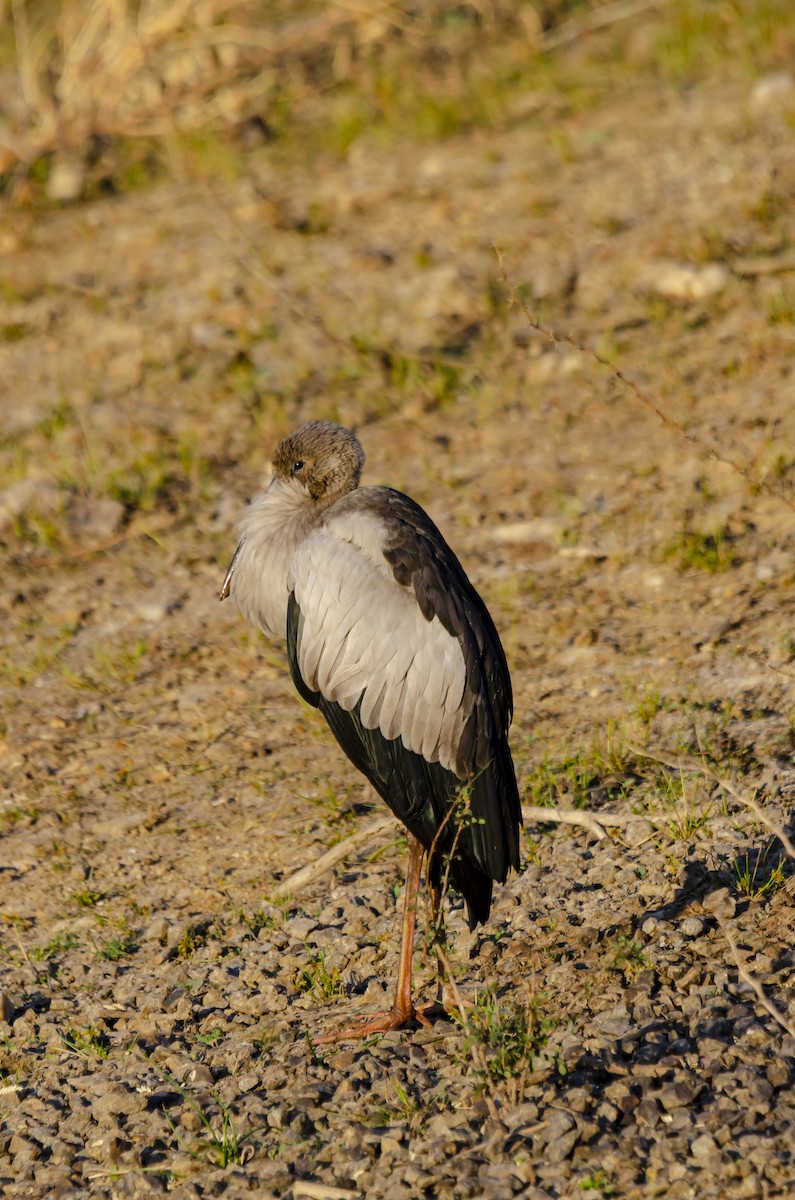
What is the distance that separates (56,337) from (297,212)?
5.37 ft

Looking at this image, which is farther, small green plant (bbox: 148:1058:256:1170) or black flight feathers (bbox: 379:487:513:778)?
black flight feathers (bbox: 379:487:513:778)

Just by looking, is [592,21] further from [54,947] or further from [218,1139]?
[218,1139]

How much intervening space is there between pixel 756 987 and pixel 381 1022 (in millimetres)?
1146

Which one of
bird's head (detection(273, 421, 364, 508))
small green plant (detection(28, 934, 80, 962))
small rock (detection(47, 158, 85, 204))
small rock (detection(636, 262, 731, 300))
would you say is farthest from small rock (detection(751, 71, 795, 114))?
small green plant (detection(28, 934, 80, 962))

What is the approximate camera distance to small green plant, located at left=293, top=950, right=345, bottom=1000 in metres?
4.02

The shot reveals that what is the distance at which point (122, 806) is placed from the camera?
16.4ft

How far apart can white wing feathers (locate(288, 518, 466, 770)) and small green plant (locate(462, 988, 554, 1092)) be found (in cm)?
70

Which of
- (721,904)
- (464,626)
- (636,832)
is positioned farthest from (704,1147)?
(464,626)

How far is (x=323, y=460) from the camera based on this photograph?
429 centimetres

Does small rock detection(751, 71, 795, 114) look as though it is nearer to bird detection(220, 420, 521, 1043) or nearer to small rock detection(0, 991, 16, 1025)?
bird detection(220, 420, 521, 1043)

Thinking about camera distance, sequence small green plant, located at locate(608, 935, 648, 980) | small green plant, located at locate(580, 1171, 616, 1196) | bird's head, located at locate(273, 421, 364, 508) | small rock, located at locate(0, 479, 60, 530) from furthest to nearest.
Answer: small rock, located at locate(0, 479, 60, 530) → bird's head, located at locate(273, 421, 364, 508) → small green plant, located at locate(608, 935, 648, 980) → small green plant, located at locate(580, 1171, 616, 1196)

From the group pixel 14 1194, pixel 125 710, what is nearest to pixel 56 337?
pixel 125 710

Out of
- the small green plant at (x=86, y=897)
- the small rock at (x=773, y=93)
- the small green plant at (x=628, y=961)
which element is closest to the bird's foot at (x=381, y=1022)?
the small green plant at (x=628, y=961)

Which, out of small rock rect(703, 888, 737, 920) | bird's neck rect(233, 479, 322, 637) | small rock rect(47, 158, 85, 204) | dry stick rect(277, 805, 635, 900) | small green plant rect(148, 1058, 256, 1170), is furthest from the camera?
small rock rect(47, 158, 85, 204)
